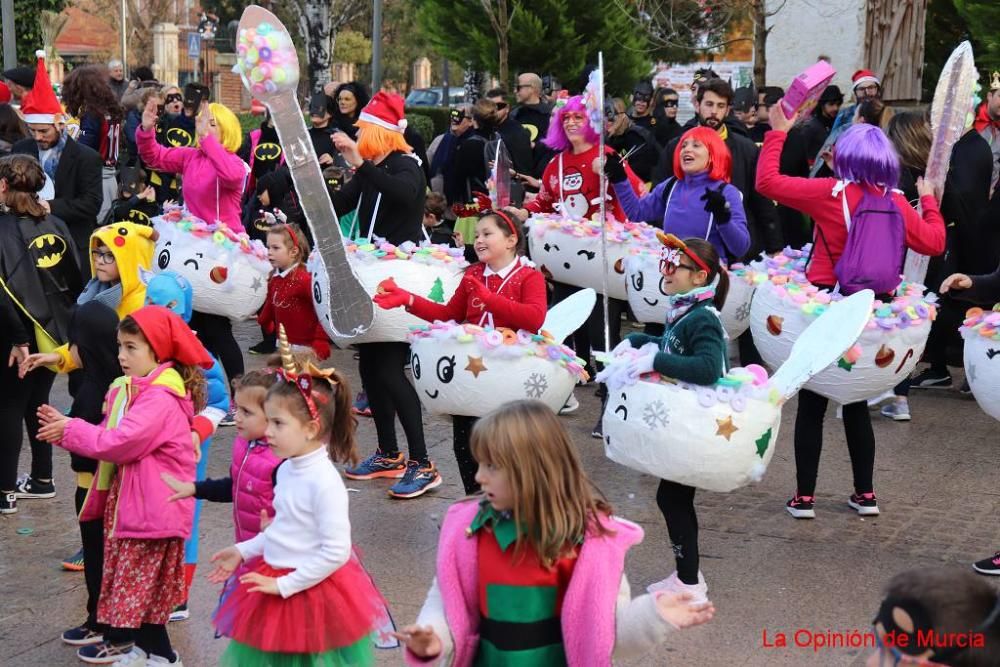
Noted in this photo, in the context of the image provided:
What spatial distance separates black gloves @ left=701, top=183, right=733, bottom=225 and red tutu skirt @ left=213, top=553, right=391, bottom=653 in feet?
12.4

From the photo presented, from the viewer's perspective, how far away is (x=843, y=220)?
21.4 feet

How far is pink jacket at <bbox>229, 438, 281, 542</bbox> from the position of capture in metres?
4.43

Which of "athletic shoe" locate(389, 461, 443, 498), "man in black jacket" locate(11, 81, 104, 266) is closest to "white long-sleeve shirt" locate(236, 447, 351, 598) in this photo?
"athletic shoe" locate(389, 461, 443, 498)

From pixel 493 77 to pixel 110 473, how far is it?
20334 mm

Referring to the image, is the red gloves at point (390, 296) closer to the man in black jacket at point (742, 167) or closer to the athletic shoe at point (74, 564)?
the athletic shoe at point (74, 564)

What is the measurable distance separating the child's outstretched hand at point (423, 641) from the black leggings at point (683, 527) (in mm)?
2421

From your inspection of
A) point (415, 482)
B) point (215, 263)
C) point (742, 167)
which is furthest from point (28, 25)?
point (415, 482)

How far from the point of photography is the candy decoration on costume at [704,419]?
5281 mm

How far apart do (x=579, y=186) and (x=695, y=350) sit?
3707 millimetres

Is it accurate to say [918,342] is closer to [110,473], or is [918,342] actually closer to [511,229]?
[511,229]

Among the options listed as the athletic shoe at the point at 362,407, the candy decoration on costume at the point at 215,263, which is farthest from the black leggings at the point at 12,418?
the athletic shoe at the point at 362,407

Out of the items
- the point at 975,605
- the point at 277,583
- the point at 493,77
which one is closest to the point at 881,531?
the point at 277,583

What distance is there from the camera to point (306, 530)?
3.93 meters

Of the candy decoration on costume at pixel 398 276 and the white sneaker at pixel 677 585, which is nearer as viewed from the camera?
the white sneaker at pixel 677 585
